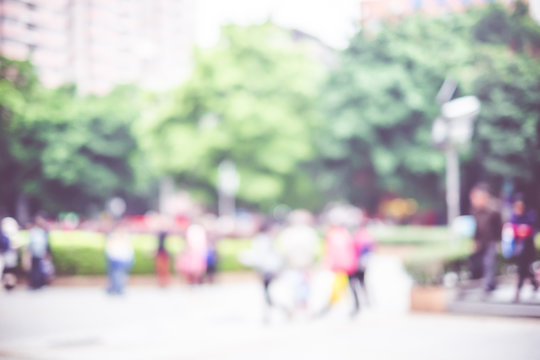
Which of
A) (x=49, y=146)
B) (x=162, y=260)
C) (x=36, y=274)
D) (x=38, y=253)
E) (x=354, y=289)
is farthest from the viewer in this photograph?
(x=162, y=260)

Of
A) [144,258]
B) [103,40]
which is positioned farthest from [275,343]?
[144,258]

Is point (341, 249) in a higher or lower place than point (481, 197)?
lower

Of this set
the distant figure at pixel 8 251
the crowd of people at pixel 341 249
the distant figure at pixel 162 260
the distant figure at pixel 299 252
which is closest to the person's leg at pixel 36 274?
the distant figure at pixel 8 251

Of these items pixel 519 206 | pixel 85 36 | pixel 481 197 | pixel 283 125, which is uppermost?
pixel 283 125

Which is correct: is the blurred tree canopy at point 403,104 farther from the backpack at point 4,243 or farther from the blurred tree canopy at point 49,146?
the backpack at point 4,243

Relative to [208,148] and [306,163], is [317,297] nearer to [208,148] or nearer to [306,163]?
[208,148]

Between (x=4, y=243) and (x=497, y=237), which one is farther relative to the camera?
(x=4, y=243)

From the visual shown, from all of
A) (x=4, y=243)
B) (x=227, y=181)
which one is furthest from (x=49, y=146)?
(x=227, y=181)

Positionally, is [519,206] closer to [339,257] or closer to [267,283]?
[339,257]

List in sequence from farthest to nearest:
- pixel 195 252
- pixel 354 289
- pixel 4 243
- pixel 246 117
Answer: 1. pixel 246 117
2. pixel 195 252
3. pixel 4 243
4. pixel 354 289

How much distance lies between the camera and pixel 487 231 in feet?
31.4

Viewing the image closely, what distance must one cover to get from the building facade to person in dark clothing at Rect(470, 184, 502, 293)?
6465mm

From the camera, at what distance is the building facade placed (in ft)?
30.4

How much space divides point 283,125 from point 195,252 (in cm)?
1779
